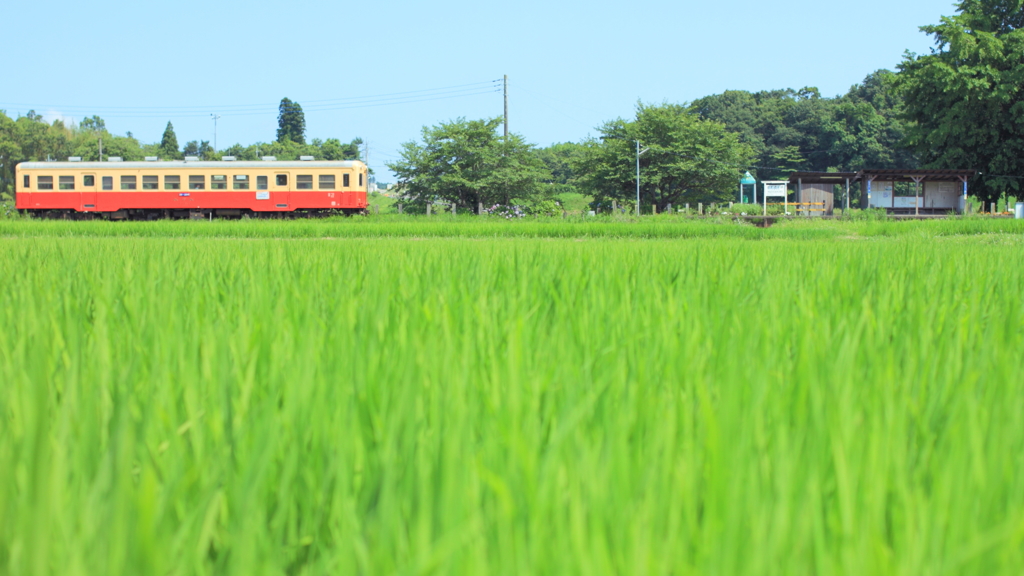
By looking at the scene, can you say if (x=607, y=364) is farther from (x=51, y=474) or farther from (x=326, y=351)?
(x=51, y=474)

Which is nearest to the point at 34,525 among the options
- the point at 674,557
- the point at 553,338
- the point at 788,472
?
the point at 674,557

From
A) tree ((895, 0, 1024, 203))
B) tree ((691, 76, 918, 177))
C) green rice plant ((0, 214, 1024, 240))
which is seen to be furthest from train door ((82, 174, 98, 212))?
tree ((691, 76, 918, 177))

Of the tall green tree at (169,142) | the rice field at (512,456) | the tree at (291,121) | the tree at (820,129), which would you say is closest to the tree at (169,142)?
the tall green tree at (169,142)

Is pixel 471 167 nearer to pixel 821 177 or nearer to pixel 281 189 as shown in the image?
pixel 281 189

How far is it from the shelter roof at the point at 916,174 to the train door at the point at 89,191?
28.3 meters

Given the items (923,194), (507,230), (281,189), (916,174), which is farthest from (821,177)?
(281,189)

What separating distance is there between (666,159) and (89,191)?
83.0 ft

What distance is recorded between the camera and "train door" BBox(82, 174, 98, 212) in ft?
75.8

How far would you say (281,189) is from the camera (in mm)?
23031

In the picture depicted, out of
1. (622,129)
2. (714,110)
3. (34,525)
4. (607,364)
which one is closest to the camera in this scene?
(34,525)

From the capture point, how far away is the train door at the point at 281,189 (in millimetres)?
23016

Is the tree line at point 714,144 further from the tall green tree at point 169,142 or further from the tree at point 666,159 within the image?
the tall green tree at point 169,142

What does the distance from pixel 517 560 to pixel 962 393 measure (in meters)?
0.68

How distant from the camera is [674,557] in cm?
55
